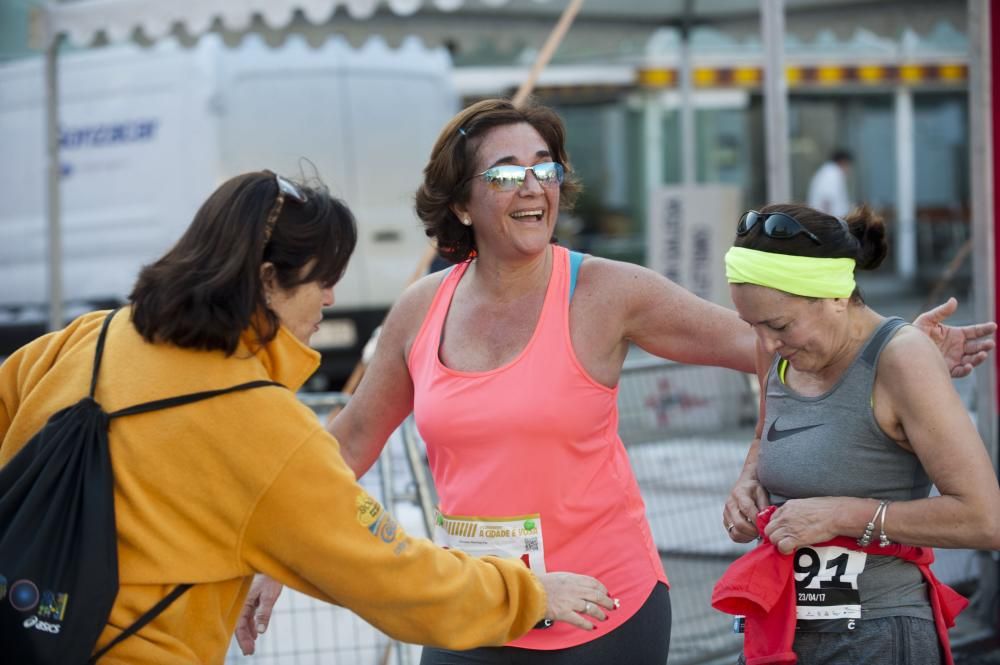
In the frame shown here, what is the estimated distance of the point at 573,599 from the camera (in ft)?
8.32

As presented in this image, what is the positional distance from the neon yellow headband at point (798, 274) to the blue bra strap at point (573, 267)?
491 mm

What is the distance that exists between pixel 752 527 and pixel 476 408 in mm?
664

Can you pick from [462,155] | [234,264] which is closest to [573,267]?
[462,155]

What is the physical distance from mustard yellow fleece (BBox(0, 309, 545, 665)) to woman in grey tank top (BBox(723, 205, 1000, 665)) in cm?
87

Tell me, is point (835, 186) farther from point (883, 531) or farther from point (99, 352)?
point (99, 352)

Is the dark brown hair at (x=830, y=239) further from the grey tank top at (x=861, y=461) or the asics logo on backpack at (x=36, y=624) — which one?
the asics logo on backpack at (x=36, y=624)

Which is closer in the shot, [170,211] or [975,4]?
[975,4]

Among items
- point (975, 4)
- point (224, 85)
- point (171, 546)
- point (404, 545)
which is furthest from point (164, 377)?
point (224, 85)

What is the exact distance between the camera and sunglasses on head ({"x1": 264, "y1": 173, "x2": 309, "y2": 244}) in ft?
7.64

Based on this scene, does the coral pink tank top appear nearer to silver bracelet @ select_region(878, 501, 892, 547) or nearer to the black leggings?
the black leggings

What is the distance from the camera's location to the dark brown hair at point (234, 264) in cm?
222

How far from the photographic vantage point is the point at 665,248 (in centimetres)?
984

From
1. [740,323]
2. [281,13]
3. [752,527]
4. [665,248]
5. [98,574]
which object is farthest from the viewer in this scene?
[665,248]

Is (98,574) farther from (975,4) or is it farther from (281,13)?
(281,13)
